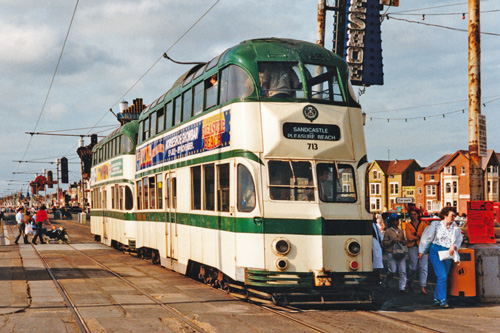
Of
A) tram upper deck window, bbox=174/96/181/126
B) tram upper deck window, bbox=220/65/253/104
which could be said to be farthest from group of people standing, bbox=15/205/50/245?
tram upper deck window, bbox=220/65/253/104

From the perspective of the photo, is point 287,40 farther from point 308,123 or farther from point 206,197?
point 206,197

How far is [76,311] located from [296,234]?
385 cm

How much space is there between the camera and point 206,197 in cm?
1277

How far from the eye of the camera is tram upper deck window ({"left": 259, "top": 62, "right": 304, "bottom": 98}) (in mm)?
10953

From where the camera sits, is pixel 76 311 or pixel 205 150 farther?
pixel 205 150

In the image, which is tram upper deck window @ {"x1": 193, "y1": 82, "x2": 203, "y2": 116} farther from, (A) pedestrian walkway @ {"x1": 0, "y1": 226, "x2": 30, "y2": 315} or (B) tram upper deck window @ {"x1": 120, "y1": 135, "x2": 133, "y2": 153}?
(B) tram upper deck window @ {"x1": 120, "y1": 135, "x2": 133, "y2": 153}


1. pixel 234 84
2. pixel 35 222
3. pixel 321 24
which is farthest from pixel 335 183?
pixel 35 222

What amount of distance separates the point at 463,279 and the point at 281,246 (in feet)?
11.9

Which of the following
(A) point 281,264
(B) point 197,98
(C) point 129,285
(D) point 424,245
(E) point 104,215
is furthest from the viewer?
(E) point 104,215

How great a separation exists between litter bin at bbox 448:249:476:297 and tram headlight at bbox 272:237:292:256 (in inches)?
132

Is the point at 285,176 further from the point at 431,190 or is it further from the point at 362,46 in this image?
the point at 431,190

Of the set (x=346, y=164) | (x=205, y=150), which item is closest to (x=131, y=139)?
(x=205, y=150)

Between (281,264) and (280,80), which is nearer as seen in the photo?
(281,264)

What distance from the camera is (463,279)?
11391 millimetres
